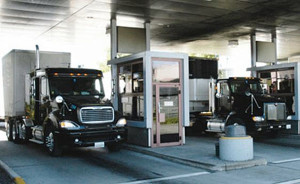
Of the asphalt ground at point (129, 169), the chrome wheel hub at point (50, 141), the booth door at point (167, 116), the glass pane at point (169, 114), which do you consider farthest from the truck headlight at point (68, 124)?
the glass pane at point (169, 114)

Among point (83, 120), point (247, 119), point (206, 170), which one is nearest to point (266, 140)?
point (247, 119)

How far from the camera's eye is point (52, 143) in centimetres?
1211

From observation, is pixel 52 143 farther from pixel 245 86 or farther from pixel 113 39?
pixel 245 86

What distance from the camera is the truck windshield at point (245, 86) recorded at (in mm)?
16531

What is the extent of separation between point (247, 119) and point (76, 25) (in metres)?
9.29

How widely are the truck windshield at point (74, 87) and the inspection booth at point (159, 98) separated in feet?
2.99

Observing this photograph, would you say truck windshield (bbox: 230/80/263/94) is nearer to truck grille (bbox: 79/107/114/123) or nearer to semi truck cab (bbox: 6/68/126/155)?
semi truck cab (bbox: 6/68/126/155)

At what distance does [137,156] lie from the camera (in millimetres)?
12320

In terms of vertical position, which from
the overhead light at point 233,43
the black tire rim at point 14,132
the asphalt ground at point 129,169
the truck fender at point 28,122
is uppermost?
the overhead light at point 233,43

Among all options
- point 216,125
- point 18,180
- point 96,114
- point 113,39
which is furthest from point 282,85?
point 18,180

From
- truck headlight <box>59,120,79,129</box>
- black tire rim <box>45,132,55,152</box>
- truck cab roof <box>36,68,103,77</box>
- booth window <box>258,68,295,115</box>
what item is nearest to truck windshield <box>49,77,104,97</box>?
truck cab roof <box>36,68,103,77</box>

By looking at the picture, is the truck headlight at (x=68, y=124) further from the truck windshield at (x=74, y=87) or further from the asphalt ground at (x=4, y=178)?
the asphalt ground at (x=4, y=178)

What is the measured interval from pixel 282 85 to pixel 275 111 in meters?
3.23

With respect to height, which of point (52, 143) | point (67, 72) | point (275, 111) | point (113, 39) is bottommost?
point (52, 143)
